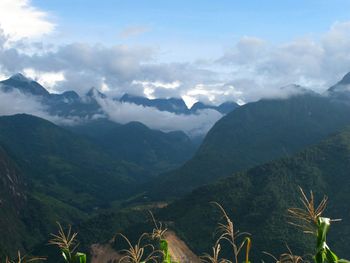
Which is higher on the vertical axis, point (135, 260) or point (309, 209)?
point (309, 209)

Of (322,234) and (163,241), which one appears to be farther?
(163,241)

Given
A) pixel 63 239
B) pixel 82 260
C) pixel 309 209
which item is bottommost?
pixel 82 260

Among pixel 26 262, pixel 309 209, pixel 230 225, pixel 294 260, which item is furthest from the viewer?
pixel 26 262

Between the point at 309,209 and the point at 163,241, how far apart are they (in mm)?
4171

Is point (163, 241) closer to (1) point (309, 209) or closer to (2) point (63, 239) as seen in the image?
(2) point (63, 239)

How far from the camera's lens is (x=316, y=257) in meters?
9.52

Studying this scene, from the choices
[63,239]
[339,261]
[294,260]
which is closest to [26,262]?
[63,239]

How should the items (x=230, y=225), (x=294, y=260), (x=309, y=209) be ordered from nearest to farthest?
1. (x=309, y=209)
2. (x=230, y=225)
3. (x=294, y=260)

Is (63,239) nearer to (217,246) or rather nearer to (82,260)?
(82,260)

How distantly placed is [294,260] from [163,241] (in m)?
3.19

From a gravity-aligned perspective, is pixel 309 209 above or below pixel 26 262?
above

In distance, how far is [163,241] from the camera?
38.9 feet

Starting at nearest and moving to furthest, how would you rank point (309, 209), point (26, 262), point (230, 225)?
point (309, 209) → point (230, 225) → point (26, 262)

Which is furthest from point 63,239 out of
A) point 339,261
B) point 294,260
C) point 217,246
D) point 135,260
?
point 339,261
